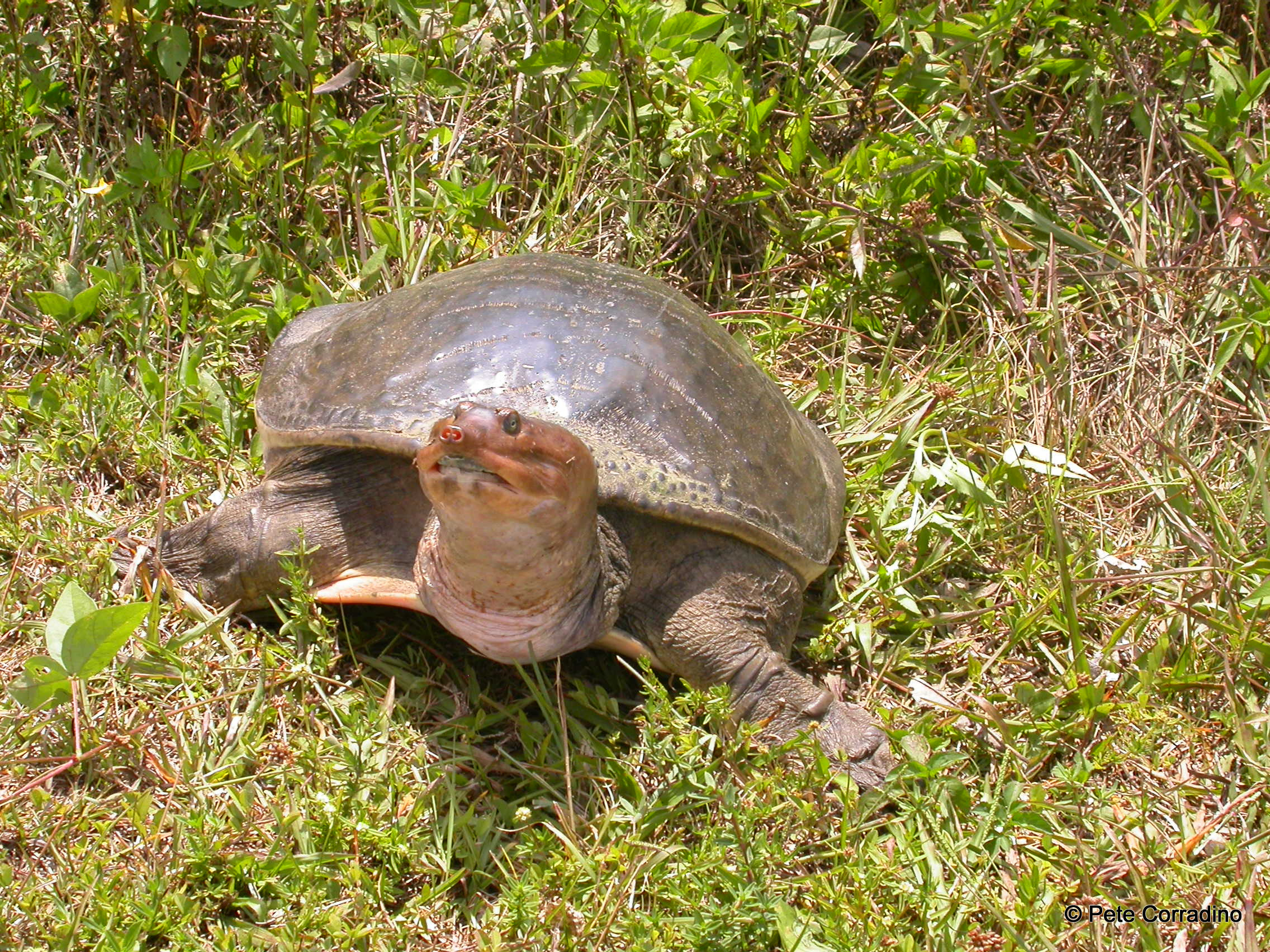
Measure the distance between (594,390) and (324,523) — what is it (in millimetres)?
631

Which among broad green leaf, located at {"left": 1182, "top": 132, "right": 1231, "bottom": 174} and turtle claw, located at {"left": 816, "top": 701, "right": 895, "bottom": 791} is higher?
broad green leaf, located at {"left": 1182, "top": 132, "right": 1231, "bottom": 174}

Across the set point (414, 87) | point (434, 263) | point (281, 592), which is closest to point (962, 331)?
point (434, 263)

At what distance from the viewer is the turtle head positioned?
6.24 feet

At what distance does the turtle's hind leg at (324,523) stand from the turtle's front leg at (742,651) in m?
0.52

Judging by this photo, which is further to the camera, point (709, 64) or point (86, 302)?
point (709, 64)

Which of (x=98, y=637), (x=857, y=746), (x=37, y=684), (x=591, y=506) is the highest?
(x=591, y=506)

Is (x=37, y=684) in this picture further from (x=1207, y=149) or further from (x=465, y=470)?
(x=1207, y=149)

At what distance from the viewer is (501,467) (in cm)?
193

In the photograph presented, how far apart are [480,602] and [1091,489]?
1706 mm

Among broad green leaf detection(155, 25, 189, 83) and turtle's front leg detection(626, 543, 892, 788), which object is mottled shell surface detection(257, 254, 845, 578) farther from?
broad green leaf detection(155, 25, 189, 83)

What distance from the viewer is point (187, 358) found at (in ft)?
10.3

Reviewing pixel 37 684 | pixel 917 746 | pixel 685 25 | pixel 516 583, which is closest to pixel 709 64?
pixel 685 25

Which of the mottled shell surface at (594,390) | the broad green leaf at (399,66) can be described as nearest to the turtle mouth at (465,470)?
the mottled shell surface at (594,390)

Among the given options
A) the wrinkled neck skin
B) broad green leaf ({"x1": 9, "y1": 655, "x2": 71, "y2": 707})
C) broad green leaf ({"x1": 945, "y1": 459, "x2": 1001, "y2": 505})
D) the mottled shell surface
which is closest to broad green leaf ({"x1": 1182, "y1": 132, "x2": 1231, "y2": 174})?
broad green leaf ({"x1": 945, "y1": 459, "x2": 1001, "y2": 505})
